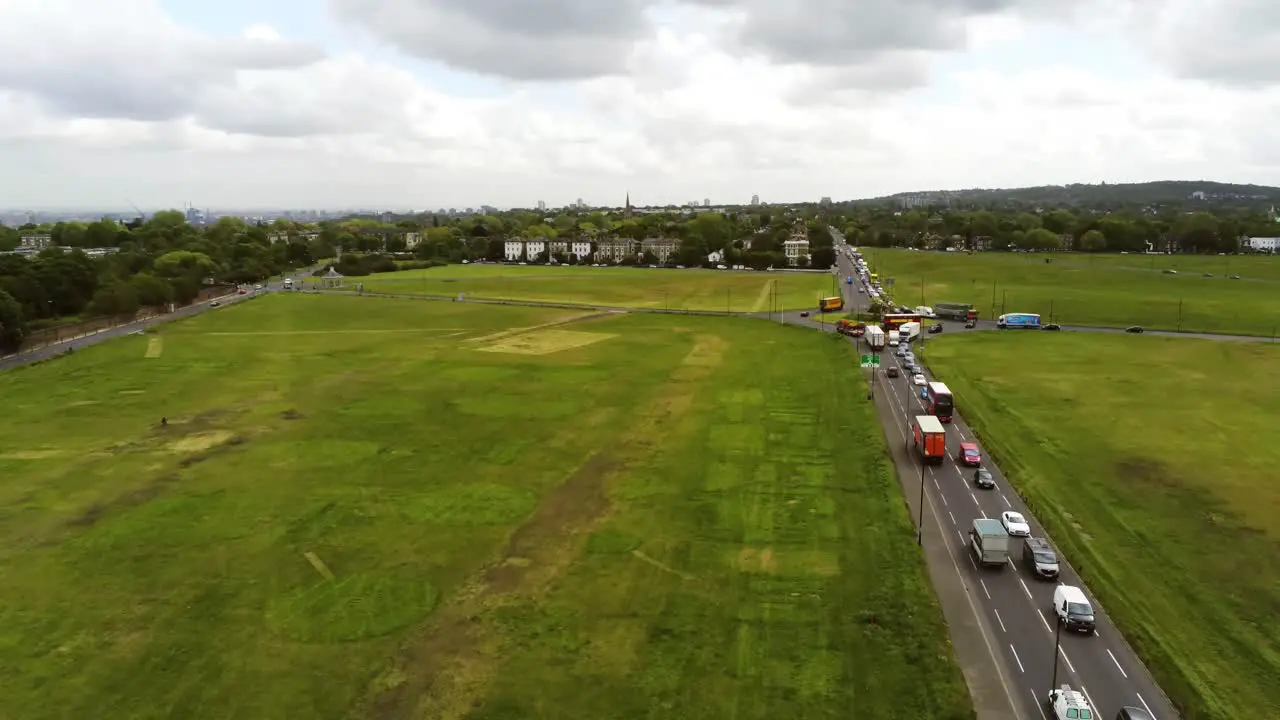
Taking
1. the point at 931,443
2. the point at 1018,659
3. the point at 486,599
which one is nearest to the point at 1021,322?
the point at 931,443

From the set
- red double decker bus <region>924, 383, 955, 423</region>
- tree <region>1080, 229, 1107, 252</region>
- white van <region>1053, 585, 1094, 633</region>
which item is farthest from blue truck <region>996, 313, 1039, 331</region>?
tree <region>1080, 229, 1107, 252</region>

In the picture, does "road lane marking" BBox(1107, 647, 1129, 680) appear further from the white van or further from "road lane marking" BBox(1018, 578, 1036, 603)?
"road lane marking" BBox(1018, 578, 1036, 603)

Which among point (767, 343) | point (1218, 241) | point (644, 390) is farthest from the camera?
point (1218, 241)

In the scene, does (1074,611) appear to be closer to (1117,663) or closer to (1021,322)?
(1117,663)

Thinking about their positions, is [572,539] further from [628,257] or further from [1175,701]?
[628,257]

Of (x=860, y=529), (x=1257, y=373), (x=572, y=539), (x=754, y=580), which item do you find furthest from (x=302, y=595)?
(x=1257, y=373)

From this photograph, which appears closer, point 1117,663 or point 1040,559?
point 1117,663
